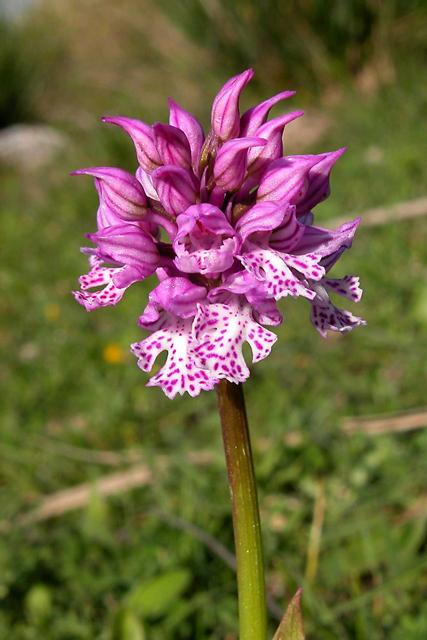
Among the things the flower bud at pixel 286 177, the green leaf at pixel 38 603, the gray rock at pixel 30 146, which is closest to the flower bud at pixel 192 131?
the flower bud at pixel 286 177

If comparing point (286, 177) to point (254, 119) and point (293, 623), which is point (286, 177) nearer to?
point (254, 119)

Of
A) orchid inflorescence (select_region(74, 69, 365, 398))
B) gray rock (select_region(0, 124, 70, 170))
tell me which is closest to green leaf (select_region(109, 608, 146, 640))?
orchid inflorescence (select_region(74, 69, 365, 398))

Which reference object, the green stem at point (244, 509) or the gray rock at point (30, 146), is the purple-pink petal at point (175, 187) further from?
the gray rock at point (30, 146)

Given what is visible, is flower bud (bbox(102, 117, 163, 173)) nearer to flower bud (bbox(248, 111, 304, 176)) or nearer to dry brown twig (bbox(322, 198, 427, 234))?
flower bud (bbox(248, 111, 304, 176))

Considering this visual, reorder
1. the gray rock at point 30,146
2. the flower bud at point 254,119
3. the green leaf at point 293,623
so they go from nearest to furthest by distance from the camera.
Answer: the green leaf at point 293,623 → the flower bud at point 254,119 → the gray rock at point 30,146

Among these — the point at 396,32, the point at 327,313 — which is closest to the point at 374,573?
the point at 327,313

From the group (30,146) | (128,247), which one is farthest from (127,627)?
(30,146)

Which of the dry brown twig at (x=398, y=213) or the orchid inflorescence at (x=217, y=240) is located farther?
the dry brown twig at (x=398, y=213)
